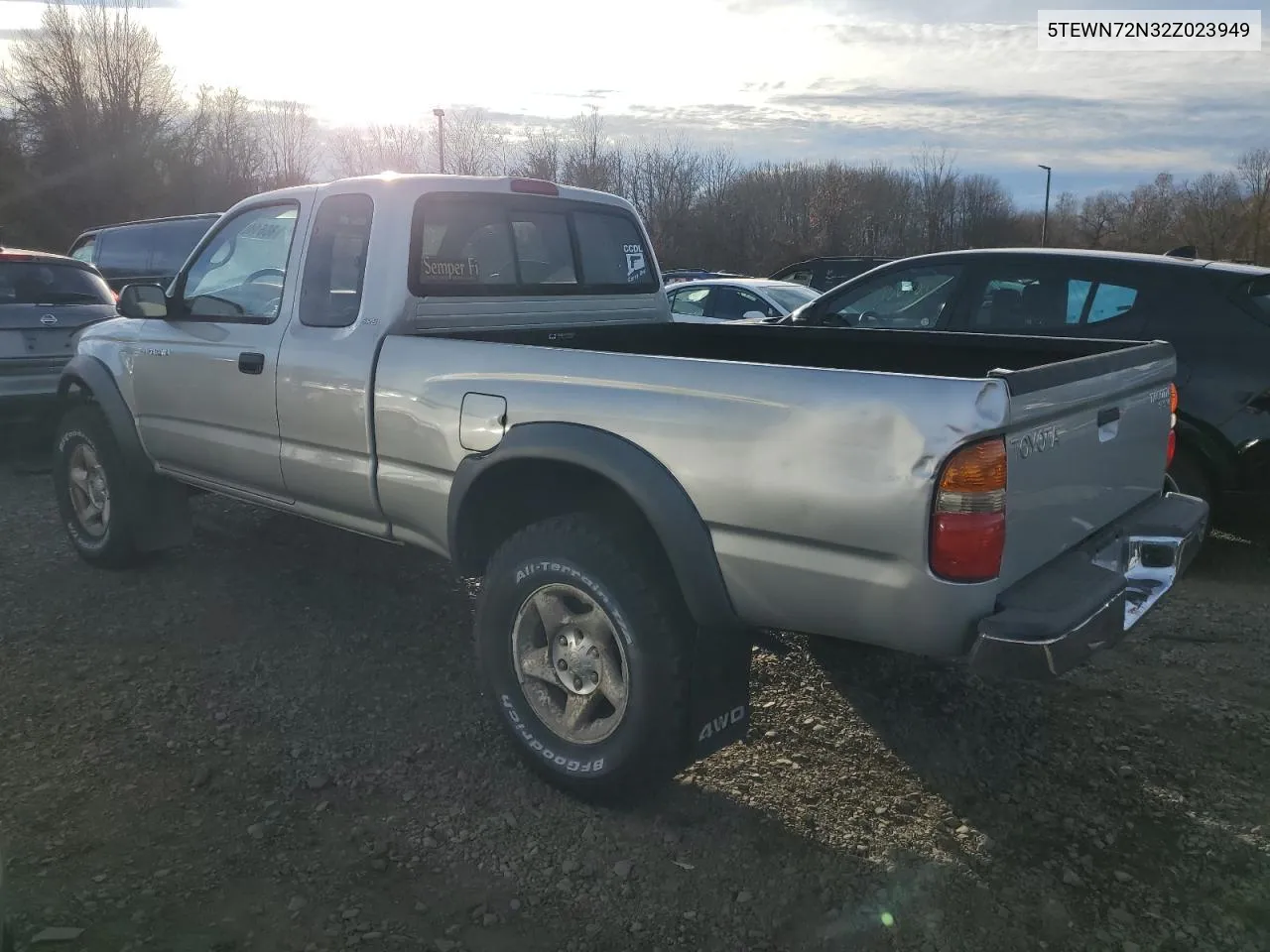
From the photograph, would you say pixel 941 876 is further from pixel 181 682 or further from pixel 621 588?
pixel 181 682

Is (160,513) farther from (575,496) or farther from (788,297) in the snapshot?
(788,297)

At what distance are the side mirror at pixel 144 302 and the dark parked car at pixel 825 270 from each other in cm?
1620

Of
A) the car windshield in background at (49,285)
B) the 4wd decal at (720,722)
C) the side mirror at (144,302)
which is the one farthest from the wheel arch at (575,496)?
the car windshield in background at (49,285)

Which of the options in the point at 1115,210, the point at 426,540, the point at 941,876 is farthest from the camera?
the point at 1115,210

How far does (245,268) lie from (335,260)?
2.50 ft

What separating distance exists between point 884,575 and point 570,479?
3.86ft

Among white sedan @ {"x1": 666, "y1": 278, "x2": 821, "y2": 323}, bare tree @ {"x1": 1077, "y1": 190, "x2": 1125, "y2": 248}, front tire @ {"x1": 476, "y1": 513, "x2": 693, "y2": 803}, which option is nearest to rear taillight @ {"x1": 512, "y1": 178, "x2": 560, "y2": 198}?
front tire @ {"x1": 476, "y1": 513, "x2": 693, "y2": 803}

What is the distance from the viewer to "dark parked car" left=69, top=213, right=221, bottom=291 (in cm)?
1263

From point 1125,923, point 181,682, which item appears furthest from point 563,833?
point 181,682

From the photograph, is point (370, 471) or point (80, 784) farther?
point (370, 471)

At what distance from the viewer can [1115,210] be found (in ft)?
196

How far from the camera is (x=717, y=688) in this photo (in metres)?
2.92

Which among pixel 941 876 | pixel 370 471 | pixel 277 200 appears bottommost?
pixel 941 876

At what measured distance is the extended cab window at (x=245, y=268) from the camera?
425 centimetres
